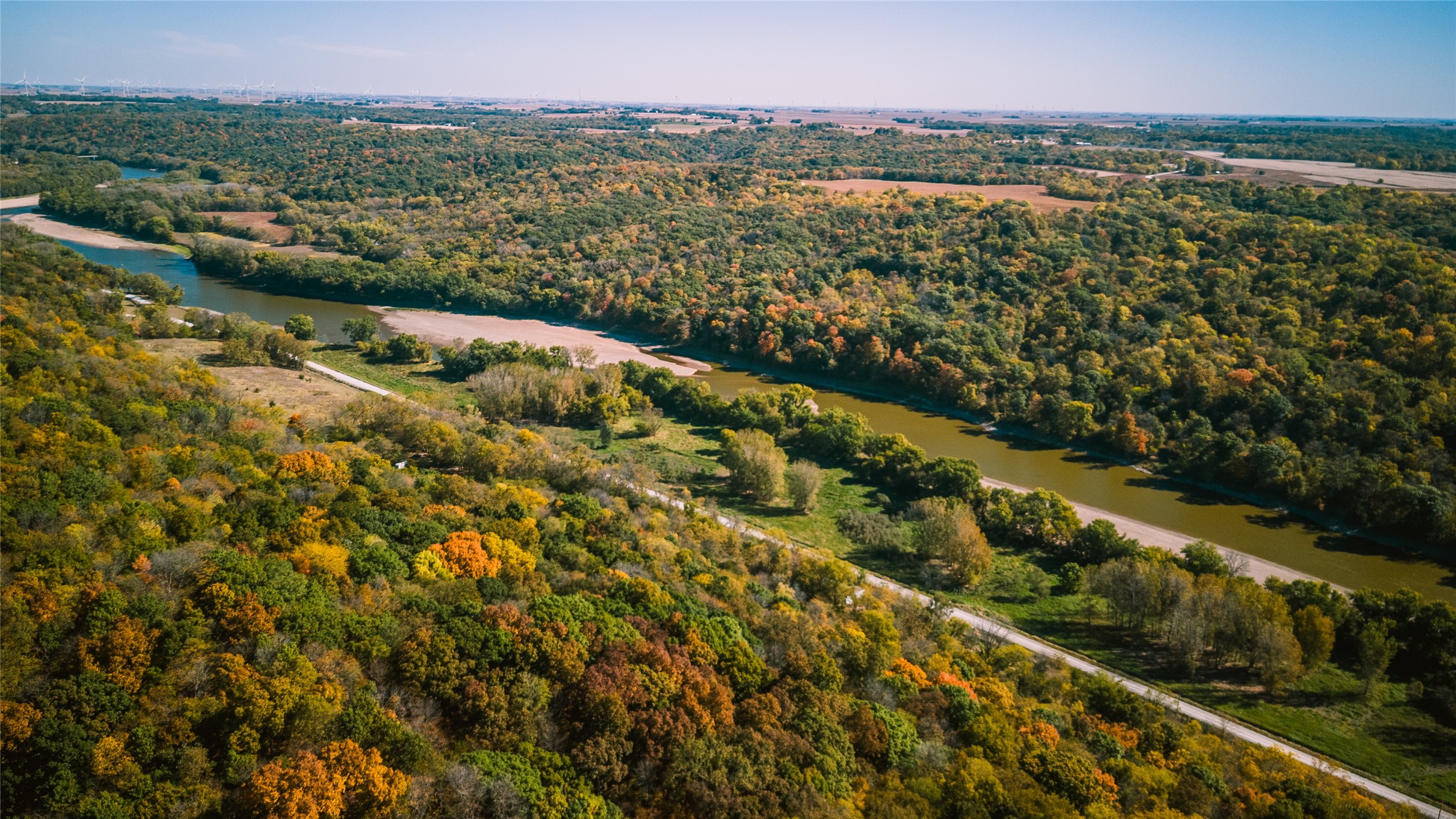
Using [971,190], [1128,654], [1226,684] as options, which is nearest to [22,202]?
[971,190]

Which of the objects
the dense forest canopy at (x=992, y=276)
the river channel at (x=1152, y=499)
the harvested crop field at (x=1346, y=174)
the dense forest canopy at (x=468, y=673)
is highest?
the harvested crop field at (x=1346, y=174)

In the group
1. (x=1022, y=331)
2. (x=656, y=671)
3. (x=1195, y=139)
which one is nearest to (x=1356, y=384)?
(x=1022, y=331)

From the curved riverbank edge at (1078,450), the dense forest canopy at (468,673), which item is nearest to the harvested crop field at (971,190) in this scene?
the curved riverbank edge at (1078,450)

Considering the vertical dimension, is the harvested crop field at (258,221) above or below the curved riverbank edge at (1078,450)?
above

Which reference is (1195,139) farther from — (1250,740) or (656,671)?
(656,671)

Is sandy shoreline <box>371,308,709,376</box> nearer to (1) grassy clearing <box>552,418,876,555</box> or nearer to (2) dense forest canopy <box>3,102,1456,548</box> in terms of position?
(2) dense forest canopy <box>3,102,1456,548</box>

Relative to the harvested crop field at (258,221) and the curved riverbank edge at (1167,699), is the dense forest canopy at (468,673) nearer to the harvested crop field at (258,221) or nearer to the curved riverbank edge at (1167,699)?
the curved riverbank edge at (1167,699)

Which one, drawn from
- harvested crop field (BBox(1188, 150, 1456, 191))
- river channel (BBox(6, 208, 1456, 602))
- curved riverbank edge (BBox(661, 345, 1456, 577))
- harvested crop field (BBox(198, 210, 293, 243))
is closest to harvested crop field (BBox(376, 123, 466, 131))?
harvested crop field (BBox(198, 210, 293, 243))

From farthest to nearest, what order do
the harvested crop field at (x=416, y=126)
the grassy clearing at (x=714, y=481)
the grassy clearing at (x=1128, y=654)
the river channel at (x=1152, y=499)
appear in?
the harvested crop field at (x=416, y=126) → the grassy clearing at (x=714, y=481) → the river channel at (x=1152, y=499) → the grassy clearing at (x=1128, y=654)
